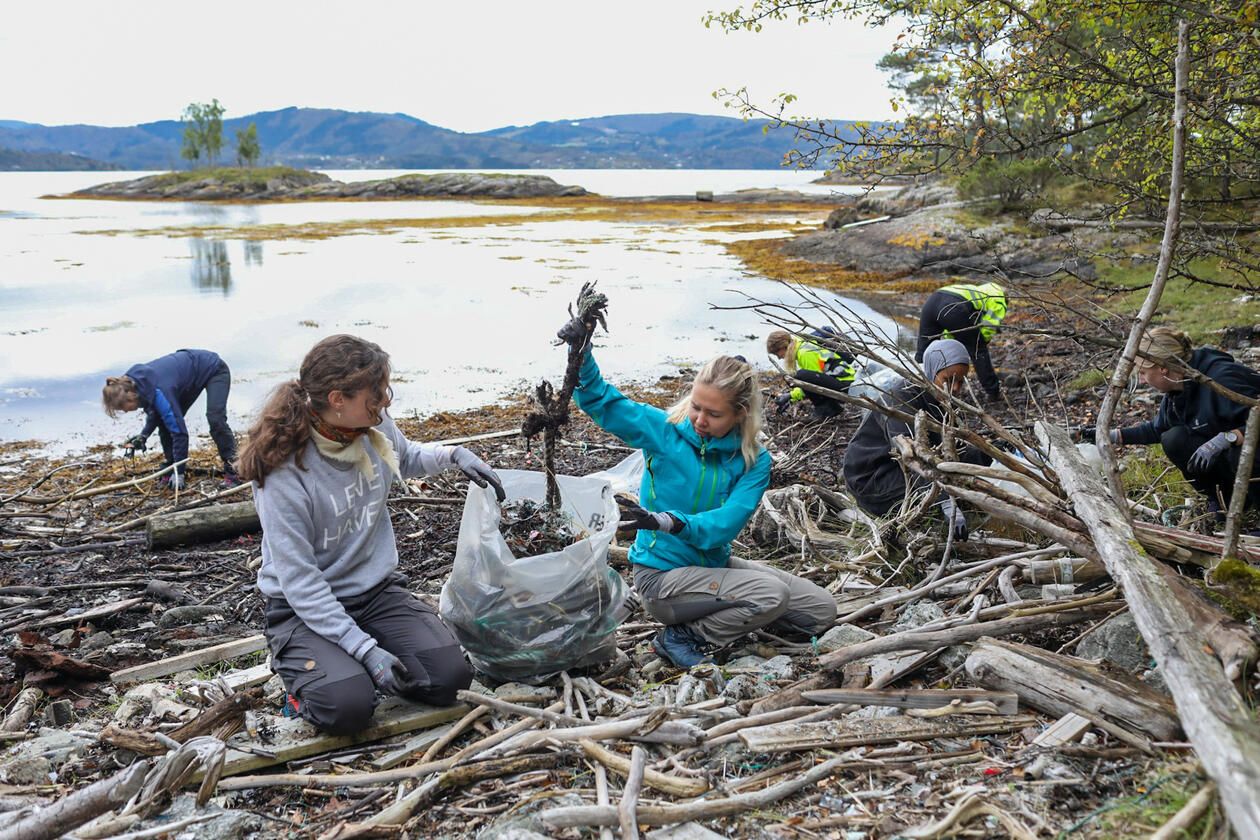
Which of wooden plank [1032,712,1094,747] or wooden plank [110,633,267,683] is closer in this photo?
wooden plank [1032,712,1094,747]

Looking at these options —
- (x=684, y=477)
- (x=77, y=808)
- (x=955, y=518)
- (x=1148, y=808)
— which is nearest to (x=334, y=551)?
(x=77, y=808)

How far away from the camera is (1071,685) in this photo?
8.74ft

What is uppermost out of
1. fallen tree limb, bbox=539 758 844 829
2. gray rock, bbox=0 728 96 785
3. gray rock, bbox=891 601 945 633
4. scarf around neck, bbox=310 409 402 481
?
scarf around neck, bbox=310 409 402 481

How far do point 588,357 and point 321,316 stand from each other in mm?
12999

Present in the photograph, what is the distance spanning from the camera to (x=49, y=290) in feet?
60.7

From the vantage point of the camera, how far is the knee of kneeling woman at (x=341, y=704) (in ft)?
9.78

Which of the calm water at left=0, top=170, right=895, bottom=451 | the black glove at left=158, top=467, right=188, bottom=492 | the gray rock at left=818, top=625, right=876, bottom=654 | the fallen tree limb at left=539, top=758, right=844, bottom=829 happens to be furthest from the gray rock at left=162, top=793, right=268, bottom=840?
the black glove at left=158, top=467, right=188, bottom=492

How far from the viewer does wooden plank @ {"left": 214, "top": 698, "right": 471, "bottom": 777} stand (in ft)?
9.47

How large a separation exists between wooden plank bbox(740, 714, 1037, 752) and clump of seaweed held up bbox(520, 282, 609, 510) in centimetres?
137

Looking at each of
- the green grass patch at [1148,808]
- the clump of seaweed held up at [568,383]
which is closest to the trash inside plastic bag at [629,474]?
the clump of seaweed held up at [568,383]

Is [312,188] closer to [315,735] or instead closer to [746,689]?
[315,735]

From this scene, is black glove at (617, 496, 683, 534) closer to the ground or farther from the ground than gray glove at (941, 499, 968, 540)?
farther from the ground

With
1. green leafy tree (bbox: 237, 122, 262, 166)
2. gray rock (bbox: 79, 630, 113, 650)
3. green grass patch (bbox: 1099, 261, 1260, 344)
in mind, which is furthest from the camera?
green leafy tree (bbox: 237, 122, 262, 166)

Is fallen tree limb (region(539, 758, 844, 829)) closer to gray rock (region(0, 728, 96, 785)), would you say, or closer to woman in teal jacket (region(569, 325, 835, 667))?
woman in teal jacket (region(569, 325, 835, 667))
